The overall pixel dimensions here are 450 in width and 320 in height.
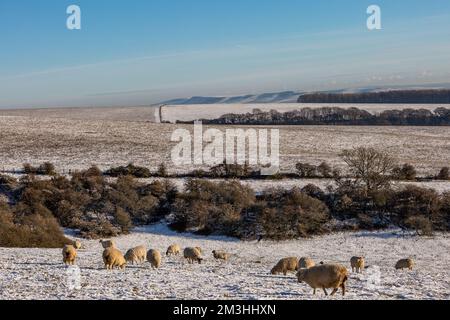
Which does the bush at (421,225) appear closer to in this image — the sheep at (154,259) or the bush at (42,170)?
the sheep at (154,259)

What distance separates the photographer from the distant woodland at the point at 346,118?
10781cm

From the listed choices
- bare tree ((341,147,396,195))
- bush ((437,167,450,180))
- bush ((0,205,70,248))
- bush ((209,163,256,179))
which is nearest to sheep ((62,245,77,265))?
bush ((0,205,70,248))

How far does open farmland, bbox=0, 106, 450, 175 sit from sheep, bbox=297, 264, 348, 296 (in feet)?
123

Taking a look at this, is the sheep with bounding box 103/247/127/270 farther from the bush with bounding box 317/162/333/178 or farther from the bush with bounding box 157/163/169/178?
the bush with bounding box 317/162/333/178

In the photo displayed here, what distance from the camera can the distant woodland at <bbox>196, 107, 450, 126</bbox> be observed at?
108m

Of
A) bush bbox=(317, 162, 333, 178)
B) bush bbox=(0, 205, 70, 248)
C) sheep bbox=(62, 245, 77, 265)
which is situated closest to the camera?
sheep bbox=(62, 245, 77, 265)

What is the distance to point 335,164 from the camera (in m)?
55.8

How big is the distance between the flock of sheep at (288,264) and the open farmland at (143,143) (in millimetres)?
29026

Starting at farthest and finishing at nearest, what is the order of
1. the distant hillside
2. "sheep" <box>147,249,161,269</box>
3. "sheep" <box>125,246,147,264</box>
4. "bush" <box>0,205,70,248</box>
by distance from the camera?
the distant hillside < "bush" <box>0,205,70,248</box> < "sheep" <box>125,246,147,264</box> < "sheep" <box>147,249,161,269</box>

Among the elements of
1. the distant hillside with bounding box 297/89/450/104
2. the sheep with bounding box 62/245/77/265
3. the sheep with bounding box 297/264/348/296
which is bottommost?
the sheep with bounding box 62/245/77/265

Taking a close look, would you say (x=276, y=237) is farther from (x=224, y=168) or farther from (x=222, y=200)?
(x=224, y=168)

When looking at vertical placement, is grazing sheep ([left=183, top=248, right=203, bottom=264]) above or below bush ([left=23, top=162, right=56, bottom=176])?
below

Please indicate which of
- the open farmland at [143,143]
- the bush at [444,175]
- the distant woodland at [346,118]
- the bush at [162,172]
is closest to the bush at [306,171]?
the open farmland at [143,143]
